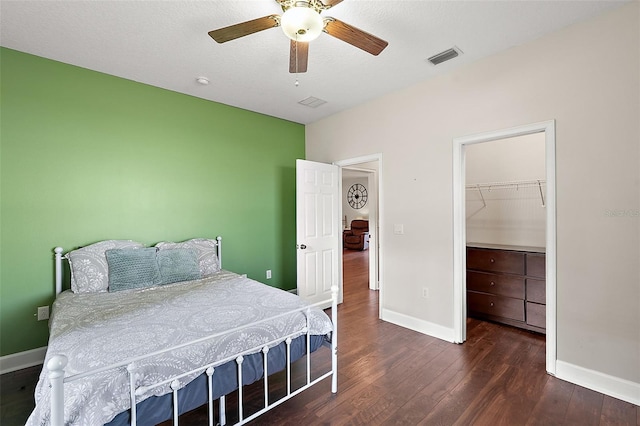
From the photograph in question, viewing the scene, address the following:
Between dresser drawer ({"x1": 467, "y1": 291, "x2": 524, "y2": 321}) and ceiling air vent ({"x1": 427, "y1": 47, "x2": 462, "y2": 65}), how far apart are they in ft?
8.89

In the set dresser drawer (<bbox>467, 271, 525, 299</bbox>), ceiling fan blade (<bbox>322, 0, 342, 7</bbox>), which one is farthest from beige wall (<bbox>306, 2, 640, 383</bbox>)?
ceiling fan blade (<bbox>322, 0, 342, 7</bbox>)

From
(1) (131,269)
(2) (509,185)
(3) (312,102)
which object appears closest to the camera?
(1) (131,269)

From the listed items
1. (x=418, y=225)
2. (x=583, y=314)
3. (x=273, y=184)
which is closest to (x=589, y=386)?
(x=583, y=314)

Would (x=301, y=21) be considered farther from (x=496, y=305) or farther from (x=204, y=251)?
(x=496, y=305)

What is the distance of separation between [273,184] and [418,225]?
217 cm

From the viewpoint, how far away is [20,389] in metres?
2.29

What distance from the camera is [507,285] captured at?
339cm

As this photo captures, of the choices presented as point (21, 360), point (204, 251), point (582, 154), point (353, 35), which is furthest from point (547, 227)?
point (21, 360)

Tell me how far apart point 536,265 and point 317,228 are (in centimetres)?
260

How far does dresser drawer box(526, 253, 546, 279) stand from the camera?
10.3ft

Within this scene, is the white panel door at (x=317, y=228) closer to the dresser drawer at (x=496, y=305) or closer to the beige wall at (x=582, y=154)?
the beige wall at (x=582, y=154)

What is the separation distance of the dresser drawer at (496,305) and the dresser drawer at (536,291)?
0.12 meters

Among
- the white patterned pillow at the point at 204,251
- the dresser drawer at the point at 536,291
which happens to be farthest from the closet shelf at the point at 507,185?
the white patterned pillow at the point at 204,251

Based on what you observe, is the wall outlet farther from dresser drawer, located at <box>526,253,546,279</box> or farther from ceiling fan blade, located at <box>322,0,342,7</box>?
dresser drawer, located at <box>526,253,546,279</box>
